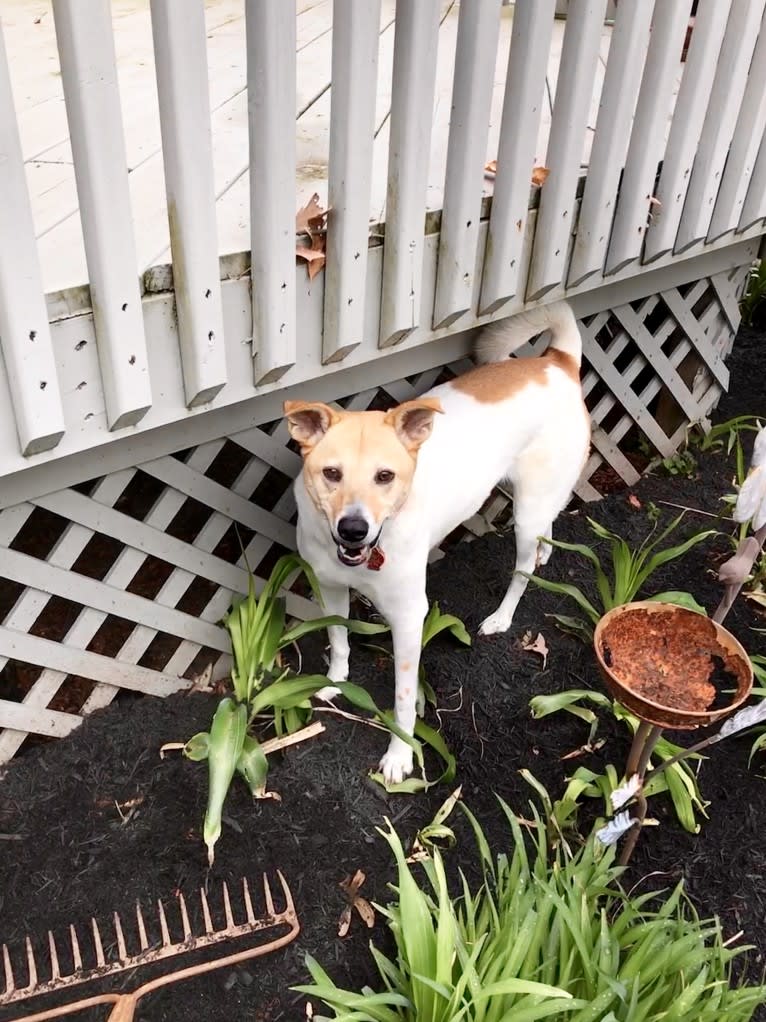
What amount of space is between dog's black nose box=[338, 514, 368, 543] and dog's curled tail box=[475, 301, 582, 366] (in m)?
1.24

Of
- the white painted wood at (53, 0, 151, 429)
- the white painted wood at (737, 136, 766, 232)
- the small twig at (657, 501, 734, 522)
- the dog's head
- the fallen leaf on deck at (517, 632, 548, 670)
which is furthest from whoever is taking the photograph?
the small twig at (657, 501, 734, 522)

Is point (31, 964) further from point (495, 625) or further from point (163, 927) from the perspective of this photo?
point (495, 625)

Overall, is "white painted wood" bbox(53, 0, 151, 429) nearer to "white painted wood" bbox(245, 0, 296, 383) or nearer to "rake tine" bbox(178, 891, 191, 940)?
"white painted wood" bbox(245, 0, 296, 383)

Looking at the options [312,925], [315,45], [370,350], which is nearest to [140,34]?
[315,45]

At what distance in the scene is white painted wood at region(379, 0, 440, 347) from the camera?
1.99 meters

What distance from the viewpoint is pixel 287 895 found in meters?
2.30

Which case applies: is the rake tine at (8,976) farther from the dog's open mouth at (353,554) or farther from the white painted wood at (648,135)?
the white painted wood at (648,135)

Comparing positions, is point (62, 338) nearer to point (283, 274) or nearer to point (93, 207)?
point (93, 207)

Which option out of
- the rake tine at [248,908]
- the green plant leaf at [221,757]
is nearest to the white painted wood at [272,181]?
the green plant leaf at [221,757]

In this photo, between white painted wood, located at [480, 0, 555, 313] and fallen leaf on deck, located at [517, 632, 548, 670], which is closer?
white painted wood, located at [480, 0, 555, 313]

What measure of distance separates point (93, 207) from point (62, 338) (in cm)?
30

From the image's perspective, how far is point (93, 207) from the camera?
1.69 meters

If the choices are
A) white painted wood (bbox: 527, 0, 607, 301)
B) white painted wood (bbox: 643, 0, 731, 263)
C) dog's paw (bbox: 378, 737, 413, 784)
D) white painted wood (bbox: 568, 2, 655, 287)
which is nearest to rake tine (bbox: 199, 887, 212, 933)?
dog's paw (bbox: 378, 737, 413, 784)

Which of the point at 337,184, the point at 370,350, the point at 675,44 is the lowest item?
the point at 370,350
